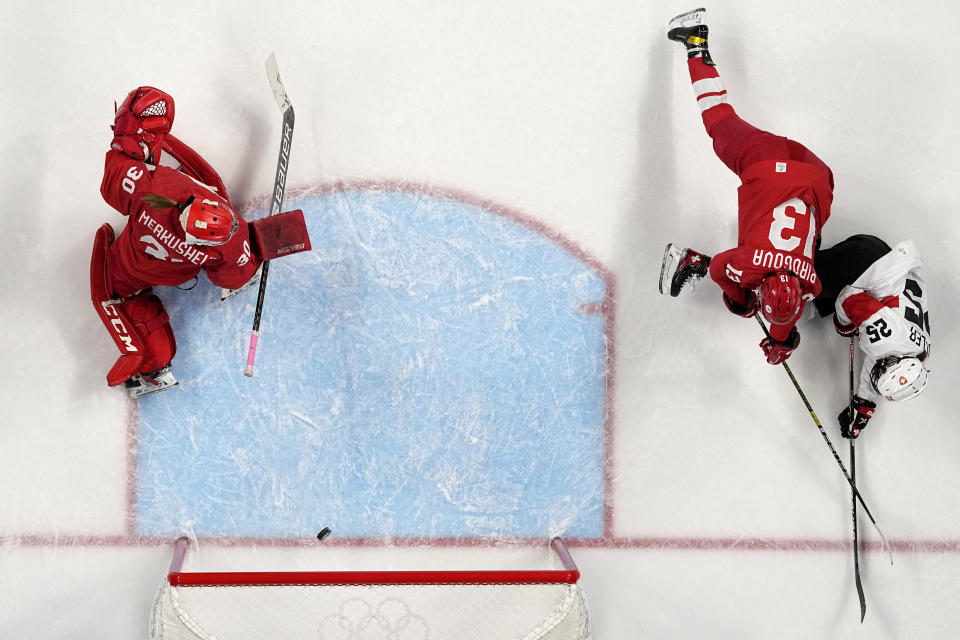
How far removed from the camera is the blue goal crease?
3.62 meters

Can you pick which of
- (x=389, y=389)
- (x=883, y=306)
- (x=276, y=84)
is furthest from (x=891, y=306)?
(x=276, y=84)

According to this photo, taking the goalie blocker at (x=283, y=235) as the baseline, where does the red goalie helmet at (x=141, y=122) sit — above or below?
above

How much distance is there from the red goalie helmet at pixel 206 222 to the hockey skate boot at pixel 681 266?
6.19 ft

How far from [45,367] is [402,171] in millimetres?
1885

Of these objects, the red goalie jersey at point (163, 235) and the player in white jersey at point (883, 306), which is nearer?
the red goalie jersey at point (163, 235)

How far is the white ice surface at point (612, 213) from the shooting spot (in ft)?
11.8

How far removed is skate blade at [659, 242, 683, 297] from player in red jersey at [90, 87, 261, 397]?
1789 millimetres

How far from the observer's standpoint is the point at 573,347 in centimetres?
370

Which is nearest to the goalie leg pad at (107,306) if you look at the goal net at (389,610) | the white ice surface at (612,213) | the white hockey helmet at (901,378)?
the white ice surface at (612,213)

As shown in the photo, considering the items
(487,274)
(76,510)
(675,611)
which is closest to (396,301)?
(487,274)

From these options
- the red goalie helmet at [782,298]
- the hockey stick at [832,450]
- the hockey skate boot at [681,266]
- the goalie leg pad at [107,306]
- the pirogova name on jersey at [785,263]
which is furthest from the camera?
the hockey stick at [832,450]

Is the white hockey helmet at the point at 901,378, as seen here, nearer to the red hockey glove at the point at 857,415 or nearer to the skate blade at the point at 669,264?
the red hockey glove at the point at 857,415

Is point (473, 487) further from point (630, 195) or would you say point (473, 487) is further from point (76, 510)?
point (76, 510)

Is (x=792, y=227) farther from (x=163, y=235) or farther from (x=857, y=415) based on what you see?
(x=163, y=235)
